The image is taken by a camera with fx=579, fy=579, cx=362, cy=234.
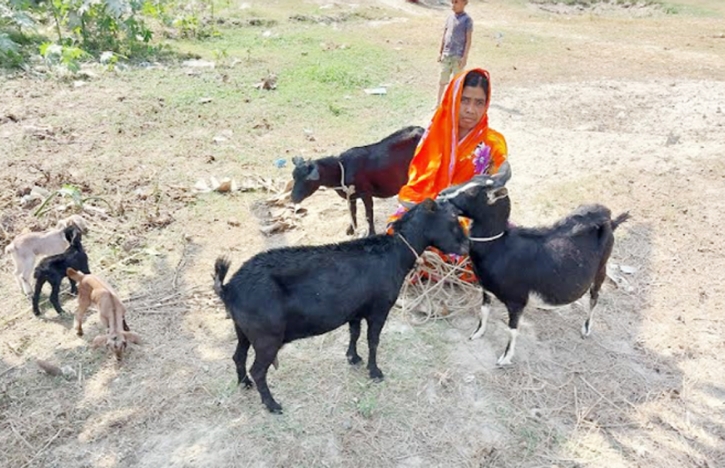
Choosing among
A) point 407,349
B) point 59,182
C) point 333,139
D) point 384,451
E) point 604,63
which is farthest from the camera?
point 604,63

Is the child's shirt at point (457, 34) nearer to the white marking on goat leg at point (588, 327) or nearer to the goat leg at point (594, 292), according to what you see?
the goat leg at point (594, 292)

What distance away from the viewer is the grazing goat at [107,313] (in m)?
4.15

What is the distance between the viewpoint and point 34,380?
4.05 metres

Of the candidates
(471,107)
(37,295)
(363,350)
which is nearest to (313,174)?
(471,107)

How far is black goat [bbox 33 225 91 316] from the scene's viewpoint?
15.4 feet

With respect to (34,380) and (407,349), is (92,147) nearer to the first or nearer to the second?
(34,380)

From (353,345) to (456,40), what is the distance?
667 centimetres

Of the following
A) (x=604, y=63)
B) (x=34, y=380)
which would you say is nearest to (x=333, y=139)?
(x=34, y=380)

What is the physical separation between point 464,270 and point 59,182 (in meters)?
4.85

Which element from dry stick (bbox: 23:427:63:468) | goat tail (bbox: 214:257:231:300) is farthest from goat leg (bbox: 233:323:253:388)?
dry stick (bbox: 23:427:63:468)

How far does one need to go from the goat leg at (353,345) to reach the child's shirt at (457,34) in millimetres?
6600

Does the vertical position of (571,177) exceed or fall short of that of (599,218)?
it falls short

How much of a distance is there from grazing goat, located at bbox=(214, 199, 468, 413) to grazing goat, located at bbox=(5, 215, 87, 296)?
226 cm

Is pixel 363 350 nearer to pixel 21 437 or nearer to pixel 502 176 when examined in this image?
pixel 502 176
